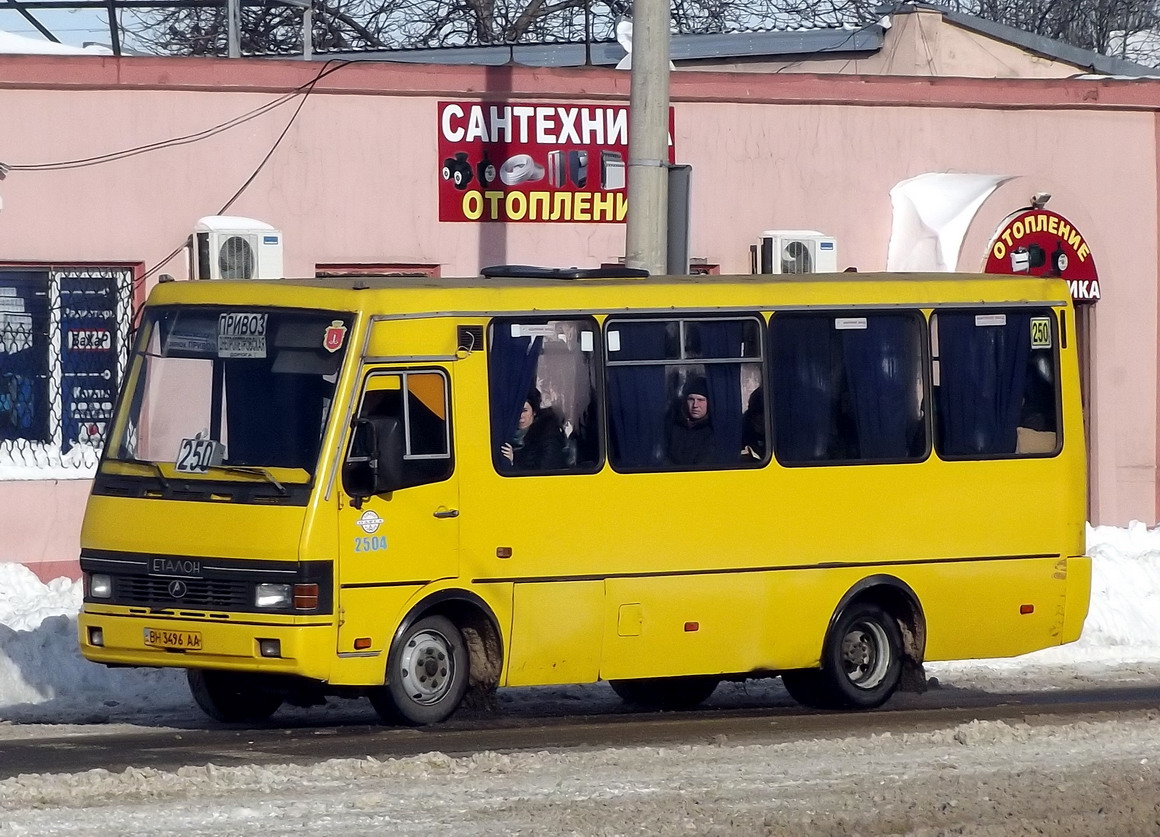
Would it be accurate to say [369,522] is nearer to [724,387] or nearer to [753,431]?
[724,387]

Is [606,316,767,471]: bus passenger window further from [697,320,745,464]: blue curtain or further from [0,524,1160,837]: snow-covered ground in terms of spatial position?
[0,524,1160,837]: snow-covered ground

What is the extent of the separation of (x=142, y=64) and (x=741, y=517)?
8022 millimetres

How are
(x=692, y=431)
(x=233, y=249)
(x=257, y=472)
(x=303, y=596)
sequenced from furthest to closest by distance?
(x=233, y=249), (x=692, y=431), (x=257, y=472), (x=303, y=596)

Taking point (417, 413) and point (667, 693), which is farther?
point (667, 693)

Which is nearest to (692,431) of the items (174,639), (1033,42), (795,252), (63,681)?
(174,639)

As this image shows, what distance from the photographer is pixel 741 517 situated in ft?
40.9

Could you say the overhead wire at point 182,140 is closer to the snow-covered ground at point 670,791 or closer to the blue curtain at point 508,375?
the snow-covered ground at point 670,791

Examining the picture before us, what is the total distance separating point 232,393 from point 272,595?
1209mm

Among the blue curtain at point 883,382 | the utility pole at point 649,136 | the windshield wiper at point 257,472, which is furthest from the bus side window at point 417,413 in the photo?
the utility pole at point 649,136

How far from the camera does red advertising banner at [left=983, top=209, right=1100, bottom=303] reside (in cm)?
2059

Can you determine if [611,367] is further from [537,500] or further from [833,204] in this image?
[833,204]

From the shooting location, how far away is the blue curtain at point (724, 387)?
41.0ft

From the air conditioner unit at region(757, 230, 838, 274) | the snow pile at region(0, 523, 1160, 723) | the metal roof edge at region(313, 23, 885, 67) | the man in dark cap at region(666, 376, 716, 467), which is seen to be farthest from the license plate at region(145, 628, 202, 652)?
the metal roof edge at region(313, 23, 885, 67)

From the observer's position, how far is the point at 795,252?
2008cm
